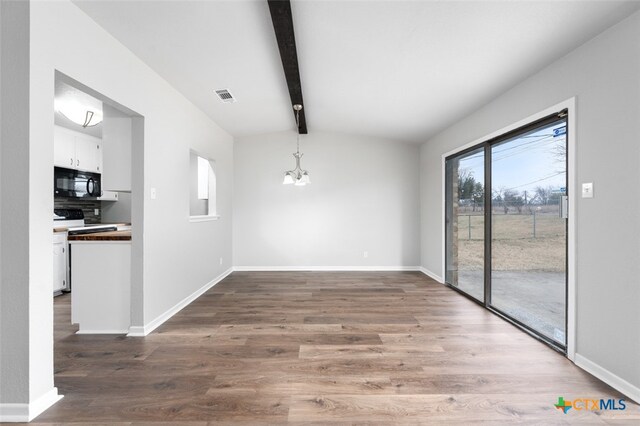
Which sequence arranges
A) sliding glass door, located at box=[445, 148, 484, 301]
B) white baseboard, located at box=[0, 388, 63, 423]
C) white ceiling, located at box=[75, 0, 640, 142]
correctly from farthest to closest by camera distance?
1. sliding glass door, located at box=[445, 148, 484, 301]
2. white ceiling, located at box=[75, 0, 640, 142]
3. white baseboard, located at box=[0, 388, 63, 423]

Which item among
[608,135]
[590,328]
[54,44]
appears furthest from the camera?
[590,328]

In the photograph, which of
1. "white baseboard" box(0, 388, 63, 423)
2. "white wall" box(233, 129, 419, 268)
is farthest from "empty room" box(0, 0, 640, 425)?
"white wall" box(233, 129, 419, 268)

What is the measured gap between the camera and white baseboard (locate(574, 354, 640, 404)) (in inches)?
68.8

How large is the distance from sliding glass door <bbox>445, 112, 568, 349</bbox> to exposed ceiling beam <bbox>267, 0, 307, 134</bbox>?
2.31 metres

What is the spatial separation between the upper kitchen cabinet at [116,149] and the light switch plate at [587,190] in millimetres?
3909

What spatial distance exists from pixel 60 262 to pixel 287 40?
169 inches

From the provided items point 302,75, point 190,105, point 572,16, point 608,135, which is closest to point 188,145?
point 190,105

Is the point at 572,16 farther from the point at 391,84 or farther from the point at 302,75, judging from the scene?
the point at 302,75

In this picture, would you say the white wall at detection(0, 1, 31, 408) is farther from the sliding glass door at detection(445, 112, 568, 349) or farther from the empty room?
the sliding glass door at detection(445, 112, 568, 349)

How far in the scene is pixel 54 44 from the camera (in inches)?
70.2

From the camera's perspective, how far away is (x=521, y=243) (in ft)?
9.67

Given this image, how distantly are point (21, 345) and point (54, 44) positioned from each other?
1823mm

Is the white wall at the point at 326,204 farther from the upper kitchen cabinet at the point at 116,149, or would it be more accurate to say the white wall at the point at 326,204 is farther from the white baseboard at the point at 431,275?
the upper kitchen cabinet at the point at 116,149

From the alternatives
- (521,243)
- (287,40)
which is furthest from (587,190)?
(287,40)
